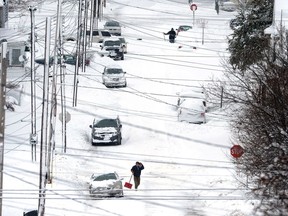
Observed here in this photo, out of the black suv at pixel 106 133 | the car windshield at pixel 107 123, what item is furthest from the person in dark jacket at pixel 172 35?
the black suv at pixel 106 133

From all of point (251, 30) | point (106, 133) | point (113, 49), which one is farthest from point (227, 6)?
point (106, 133)

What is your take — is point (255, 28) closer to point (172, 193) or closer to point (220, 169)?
point (220, 169)

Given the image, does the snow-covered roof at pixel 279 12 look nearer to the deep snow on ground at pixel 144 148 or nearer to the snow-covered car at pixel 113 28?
the deep snow on ground at pixel 144 148

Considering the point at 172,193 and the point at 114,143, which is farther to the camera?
the point at 114,143

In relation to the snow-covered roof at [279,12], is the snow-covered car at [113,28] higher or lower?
lower

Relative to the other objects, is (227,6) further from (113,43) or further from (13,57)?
(13,57)

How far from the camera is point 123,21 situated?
3007 inches

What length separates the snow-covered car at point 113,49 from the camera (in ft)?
189

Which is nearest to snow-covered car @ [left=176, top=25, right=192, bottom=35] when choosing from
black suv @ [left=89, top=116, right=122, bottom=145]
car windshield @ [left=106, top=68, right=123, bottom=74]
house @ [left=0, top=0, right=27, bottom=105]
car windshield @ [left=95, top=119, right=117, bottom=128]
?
house @ [left=0, top=0, right=27, bottom=105]

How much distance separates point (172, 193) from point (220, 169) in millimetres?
3798

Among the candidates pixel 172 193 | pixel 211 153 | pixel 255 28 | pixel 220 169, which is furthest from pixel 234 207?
pixel 255 28

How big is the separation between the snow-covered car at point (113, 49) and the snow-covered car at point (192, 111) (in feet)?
47.9

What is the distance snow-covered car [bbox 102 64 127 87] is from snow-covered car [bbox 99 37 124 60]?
24.2 feet

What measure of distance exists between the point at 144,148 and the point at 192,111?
4986mm
